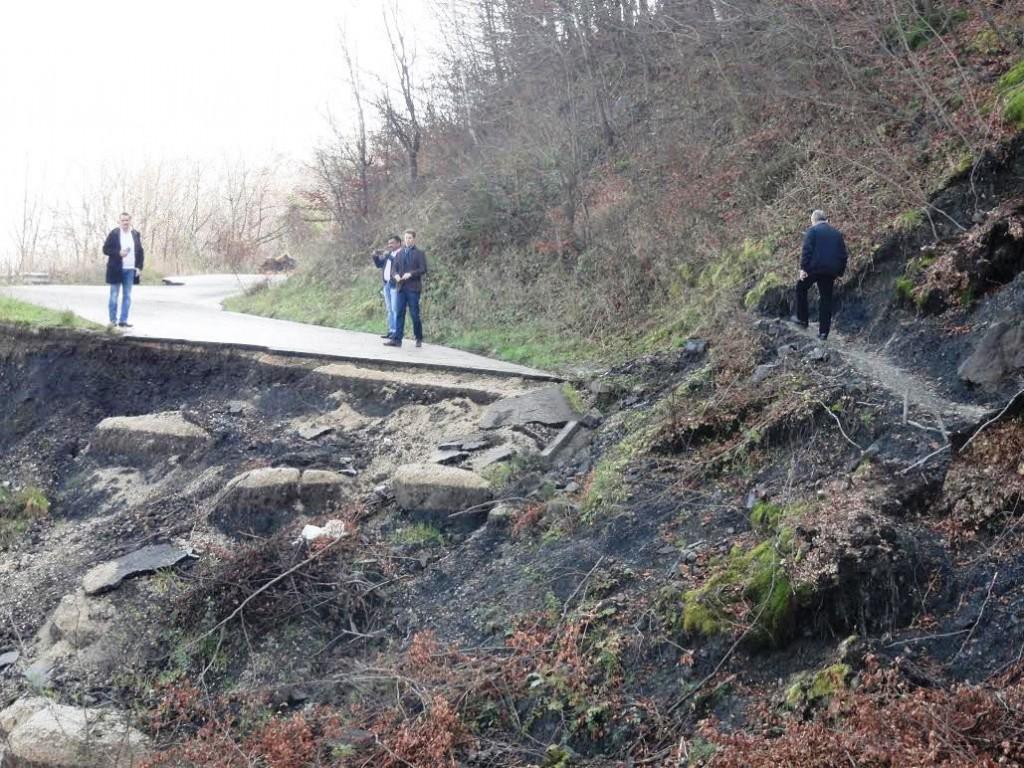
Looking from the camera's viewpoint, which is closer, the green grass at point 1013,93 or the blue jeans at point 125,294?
the green grass at point 1013,93

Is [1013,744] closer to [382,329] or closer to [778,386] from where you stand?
[778,386]

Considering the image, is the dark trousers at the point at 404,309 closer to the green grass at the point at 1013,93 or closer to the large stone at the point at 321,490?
the large stone at the point at 321,490

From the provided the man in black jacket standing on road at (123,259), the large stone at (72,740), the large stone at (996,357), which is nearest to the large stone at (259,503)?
the large stone at (72,740)

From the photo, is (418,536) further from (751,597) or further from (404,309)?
(404,309)

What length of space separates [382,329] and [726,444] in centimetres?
1057

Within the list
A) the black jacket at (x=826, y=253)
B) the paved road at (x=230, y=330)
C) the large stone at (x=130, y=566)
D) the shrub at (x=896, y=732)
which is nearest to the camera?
the shrub at (x=896, y=732)

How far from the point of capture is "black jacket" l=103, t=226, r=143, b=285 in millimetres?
16094

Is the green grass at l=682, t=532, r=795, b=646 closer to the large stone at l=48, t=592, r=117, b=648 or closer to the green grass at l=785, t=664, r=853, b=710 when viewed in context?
the green grass at l=785, t=664, r=853, b=710

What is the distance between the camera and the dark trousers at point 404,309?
1566 centimetres

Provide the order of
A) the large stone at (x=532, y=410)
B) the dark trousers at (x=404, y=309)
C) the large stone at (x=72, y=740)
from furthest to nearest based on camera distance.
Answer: the dark trousers at (x=404, y=309), the large stone at (x=532, y=410), the large stone at (x=72, y=740)

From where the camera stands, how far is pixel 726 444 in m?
9.29

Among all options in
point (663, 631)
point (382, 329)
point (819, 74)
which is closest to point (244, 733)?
point (663, 631)

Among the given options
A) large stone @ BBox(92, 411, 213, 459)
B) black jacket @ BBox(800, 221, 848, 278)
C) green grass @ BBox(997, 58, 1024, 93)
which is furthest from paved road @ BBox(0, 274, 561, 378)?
green grass @ BBox(997, 58, 1024, 93)

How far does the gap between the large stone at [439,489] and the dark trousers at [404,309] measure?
5293 millimetres
